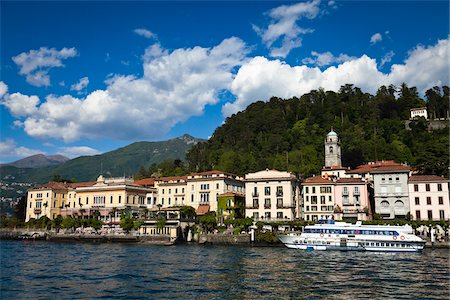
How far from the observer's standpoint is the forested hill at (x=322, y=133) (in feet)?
311

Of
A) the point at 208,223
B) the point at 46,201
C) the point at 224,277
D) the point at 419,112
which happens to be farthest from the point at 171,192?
the point at 419,112

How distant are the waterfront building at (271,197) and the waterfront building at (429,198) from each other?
18957 mm

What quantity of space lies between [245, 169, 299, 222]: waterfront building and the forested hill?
18.4 m

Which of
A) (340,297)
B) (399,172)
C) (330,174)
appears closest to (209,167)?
(330,174)

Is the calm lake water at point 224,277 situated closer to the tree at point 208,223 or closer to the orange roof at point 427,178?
the orange roof at point 427,178

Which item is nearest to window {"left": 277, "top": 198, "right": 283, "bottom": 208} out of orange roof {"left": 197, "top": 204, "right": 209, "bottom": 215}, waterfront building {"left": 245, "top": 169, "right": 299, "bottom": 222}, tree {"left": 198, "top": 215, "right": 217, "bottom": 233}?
waterfront building {"left": 245, "top": 169, "right": 299, "bottom": 222}

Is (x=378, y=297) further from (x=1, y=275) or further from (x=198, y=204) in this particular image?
(x=198, y=204)

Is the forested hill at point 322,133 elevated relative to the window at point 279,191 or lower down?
elevated

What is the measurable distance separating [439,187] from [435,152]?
31.5 ft

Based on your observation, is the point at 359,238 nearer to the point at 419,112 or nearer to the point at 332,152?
the point at 332,152

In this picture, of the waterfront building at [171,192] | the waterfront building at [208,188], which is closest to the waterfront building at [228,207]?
the waterfront building at [208,188]

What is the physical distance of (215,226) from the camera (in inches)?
2815

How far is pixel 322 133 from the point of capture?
4299 inches

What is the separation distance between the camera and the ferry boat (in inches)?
2042
